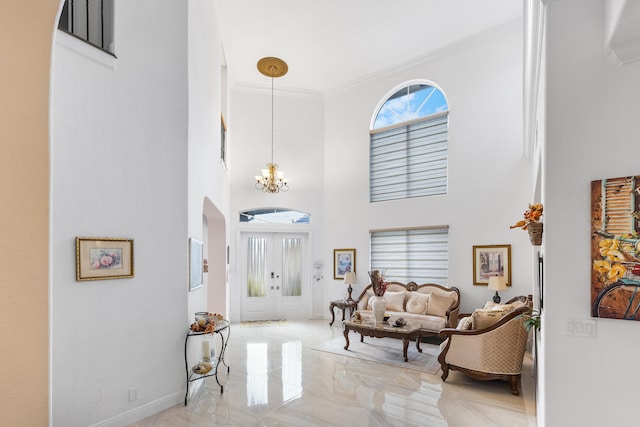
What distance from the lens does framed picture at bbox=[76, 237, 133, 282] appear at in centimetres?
300

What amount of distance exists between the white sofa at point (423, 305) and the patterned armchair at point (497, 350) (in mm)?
1642

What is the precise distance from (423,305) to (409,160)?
3.01 meters

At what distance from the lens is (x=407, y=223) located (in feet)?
23.7

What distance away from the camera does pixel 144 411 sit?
11.0 ft

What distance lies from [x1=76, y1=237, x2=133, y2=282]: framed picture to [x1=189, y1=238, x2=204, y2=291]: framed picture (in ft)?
2.52

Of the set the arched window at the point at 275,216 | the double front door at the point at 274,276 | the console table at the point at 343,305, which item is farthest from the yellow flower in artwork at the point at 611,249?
the double front door at the point at 274,276

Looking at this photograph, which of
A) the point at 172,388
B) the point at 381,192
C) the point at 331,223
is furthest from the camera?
the point at 331,223

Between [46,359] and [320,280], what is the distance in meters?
7.20

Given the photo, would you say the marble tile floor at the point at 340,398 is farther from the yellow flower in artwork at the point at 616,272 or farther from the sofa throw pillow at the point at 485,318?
the yellow flower in artwork at the point at 616,272

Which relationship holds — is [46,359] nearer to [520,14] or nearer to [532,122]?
[532,122]

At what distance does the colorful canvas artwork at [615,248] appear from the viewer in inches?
76.4

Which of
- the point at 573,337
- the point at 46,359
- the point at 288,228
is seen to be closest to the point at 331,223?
the point at 288,228

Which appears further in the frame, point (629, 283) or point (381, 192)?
point (381, 192)

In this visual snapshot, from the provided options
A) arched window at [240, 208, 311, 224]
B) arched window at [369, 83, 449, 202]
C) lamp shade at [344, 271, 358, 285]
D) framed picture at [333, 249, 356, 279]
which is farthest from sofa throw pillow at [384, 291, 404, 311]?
arched window at [240, 208, 311, 224]
